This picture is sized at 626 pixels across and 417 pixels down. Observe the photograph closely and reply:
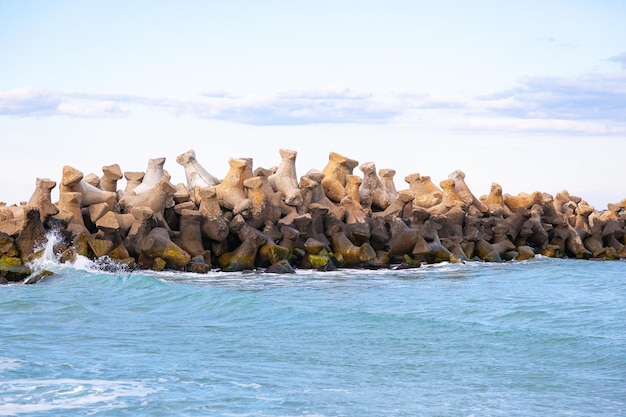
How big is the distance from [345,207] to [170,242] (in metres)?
5.23

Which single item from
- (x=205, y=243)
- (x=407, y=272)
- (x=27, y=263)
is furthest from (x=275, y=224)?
(x=27, y=263)

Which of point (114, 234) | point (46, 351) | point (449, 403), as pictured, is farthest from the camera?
point (114, 234)

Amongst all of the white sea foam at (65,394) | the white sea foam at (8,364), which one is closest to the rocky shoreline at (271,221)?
the white sea foam at (8,364)

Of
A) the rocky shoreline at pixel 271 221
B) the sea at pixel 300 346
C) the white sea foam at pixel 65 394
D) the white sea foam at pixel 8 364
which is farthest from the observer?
the rocky shoreline at pixel 271 221

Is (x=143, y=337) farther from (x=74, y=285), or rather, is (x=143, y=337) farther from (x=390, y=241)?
(x=390, y=241)

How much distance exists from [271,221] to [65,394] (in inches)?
520

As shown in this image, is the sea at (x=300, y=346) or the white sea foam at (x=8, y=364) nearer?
the sea at (x=300, y=346)

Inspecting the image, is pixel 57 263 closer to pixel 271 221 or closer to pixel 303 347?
pixel 271 221

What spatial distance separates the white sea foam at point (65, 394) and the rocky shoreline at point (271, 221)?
911cm

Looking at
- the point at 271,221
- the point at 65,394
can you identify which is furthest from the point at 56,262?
the point at 65,394

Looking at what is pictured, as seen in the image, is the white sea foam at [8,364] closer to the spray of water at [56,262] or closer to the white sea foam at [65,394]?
the white sea foam at [65,394]

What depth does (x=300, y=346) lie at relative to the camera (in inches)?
494

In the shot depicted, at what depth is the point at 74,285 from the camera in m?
17.8

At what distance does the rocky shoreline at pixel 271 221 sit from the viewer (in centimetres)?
1984
